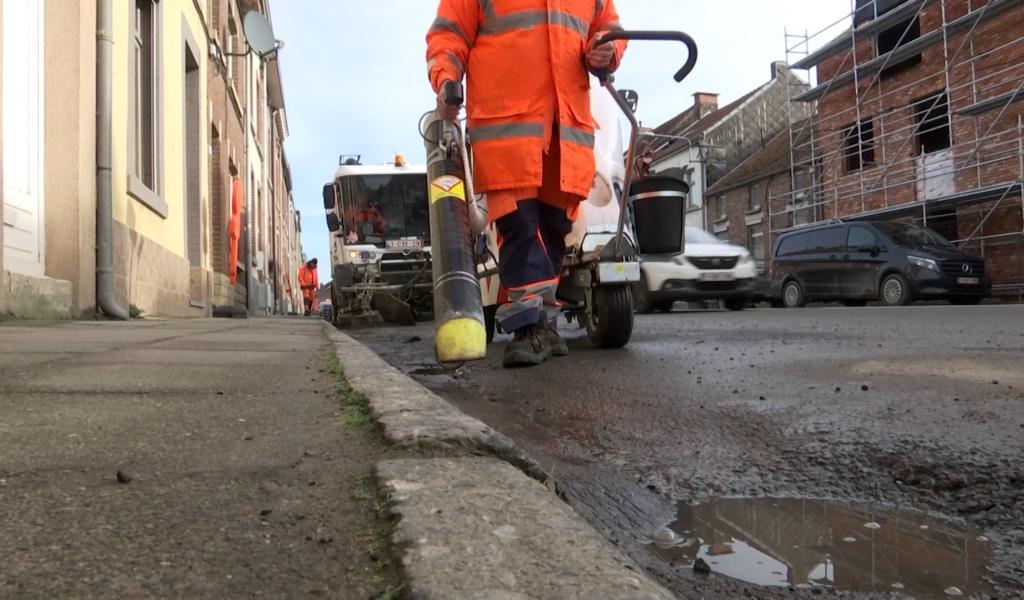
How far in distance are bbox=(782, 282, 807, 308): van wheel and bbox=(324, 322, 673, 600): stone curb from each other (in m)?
15.1

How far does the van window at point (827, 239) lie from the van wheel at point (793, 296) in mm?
882

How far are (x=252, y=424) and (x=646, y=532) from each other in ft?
2.95

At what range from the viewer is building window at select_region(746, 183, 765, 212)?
→ 88.1 ft

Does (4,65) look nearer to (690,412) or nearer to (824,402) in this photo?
(690,412)

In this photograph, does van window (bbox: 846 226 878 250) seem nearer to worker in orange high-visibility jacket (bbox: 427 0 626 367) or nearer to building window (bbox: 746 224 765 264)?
worker in orange high-visibility jacket (bbox: 427 0 626 367)

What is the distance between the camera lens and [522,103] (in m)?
3.30

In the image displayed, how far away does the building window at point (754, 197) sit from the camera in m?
26.8

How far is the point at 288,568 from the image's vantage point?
0.86 meters

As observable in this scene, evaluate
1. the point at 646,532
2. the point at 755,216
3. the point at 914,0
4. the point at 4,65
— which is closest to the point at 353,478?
the point at 646,532

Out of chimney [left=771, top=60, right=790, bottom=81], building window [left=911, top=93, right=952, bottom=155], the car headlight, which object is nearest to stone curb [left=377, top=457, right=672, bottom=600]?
the car headlight

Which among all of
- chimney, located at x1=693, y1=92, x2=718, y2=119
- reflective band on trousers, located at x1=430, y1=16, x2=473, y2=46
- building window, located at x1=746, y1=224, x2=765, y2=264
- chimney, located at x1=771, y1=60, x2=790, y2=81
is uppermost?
chimney, located at x1=771, y1=60, x2=790, y2=81

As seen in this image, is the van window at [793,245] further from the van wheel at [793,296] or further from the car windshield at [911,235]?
the car windshield at [911,235]

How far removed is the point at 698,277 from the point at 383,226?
16.4 feet

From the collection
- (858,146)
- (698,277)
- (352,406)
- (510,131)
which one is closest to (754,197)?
(858,146)
